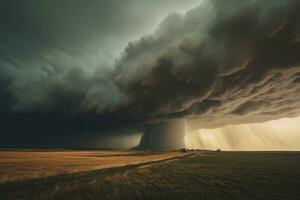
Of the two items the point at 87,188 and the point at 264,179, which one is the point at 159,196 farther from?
the point at 264,179

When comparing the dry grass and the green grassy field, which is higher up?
the dry grass

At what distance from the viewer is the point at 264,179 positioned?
113 feet

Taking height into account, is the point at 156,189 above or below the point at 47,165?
below

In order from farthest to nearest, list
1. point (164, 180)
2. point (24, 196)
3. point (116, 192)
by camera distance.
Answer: point (164, 180)
point (116, 192)
point (24, 196)

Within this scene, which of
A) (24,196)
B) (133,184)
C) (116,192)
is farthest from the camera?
(133,184)

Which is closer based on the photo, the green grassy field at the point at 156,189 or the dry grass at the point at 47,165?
the green grassy field at the point at 156,189

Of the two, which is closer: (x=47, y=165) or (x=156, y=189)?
(x=156, y=189)

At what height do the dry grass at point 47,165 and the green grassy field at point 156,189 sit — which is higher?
the dry grass at point 47,165

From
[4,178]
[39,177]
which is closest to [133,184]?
[39,177]

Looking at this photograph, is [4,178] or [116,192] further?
[4,178]

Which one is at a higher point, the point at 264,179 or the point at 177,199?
the point at 264,179

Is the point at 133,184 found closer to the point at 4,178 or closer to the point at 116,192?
the point at 116,192

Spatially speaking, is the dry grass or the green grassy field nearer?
the green grassy field

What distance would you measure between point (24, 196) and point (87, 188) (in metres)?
6.86
